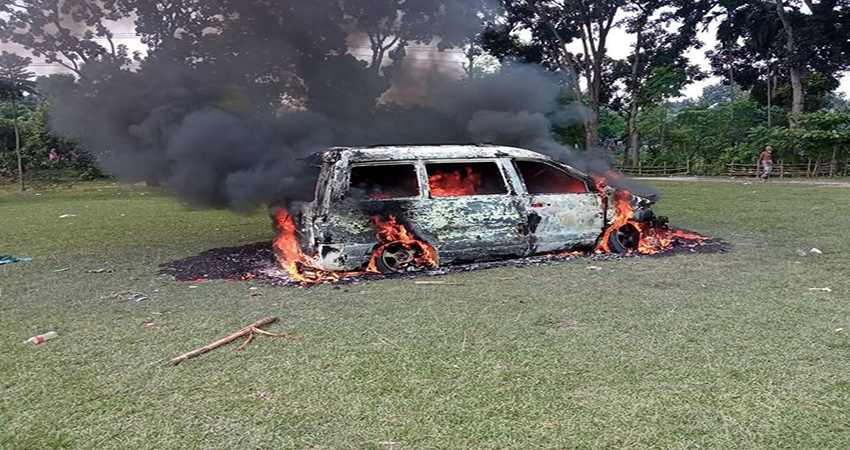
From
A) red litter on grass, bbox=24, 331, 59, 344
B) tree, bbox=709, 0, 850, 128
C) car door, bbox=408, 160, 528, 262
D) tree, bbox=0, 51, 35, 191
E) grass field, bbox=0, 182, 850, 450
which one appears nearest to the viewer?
grass field, bbox=0, 182, 850, 450

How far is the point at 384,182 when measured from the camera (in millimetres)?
6078

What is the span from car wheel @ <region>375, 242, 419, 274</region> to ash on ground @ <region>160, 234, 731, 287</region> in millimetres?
118

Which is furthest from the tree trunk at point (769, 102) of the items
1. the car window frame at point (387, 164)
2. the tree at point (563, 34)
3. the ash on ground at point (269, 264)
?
the car window frame at point (387, 164)

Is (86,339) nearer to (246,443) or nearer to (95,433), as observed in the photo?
(95,433)

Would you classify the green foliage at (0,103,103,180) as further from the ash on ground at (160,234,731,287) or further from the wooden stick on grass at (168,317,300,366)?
the wooden stick on grass at (168,317,300,366)

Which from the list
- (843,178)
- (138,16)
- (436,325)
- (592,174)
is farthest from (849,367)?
(843,178)

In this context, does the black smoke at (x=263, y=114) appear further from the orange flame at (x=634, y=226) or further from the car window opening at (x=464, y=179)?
the car window opening at (x=464, y=179)

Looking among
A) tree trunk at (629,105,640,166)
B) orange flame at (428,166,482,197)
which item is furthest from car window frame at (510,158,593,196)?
tree trunk at (629,105,640,166)

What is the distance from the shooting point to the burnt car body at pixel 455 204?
5.59 m

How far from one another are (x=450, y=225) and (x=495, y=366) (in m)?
2.78

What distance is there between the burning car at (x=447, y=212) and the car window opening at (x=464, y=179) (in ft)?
0.04

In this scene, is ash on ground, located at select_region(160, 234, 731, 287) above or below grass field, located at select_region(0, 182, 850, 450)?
above

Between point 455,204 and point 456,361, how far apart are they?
2.79 m

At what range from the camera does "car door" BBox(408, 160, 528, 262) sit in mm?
5824
